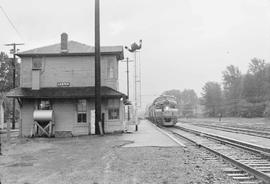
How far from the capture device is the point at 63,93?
25156 mm

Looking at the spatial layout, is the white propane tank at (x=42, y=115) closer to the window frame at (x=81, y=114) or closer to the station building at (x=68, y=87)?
the station building at (x=68, y=87)

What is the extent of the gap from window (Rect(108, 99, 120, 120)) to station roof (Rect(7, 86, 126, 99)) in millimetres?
965

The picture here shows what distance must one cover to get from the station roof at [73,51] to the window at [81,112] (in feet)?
13.0

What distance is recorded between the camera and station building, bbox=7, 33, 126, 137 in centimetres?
→ 2580

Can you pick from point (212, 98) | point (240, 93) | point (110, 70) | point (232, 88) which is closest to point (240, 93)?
point (240, 93)

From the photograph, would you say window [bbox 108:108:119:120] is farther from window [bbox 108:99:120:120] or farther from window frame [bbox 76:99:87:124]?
window frame [bbox 76:99:87:124]

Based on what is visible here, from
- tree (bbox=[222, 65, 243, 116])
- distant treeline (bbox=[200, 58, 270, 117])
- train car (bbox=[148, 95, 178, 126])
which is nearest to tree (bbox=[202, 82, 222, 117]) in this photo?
distant treeline (bbox=[200, 58, 270, 117])

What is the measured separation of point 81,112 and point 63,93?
217 cm

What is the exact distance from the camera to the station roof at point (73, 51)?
86.9 feet

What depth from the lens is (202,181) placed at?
26.2 feet

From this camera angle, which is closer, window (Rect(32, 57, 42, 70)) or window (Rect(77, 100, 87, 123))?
window (Rect(77, 100, 87, 123))

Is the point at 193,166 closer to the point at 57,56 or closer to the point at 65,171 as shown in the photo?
the point at 65,171

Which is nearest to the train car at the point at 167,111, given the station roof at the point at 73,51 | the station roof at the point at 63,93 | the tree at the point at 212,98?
the station roof at the point at 73,51

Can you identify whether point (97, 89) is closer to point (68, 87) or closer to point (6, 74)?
point (68, 87)
